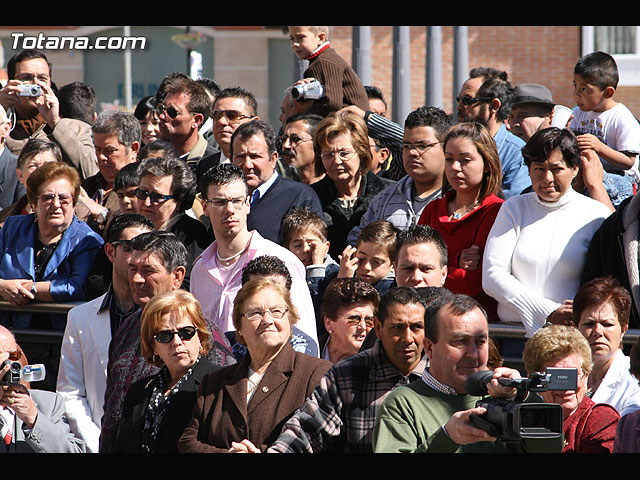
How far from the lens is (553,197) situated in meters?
5.54

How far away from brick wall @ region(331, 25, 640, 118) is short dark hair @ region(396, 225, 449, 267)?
1652 centimetres

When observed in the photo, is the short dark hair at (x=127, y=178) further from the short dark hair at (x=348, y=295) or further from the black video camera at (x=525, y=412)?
the black video camera at (x=525, y=412)

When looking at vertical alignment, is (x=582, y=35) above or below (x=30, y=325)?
above

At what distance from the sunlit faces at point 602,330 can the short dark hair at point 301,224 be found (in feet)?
5.81

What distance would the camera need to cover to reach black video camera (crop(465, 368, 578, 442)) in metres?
3.53

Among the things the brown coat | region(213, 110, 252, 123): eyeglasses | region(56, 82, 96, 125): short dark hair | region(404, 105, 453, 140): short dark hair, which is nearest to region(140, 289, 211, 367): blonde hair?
the brown coat

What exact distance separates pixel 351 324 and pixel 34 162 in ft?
9.67

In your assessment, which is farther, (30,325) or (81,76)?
(81,76)

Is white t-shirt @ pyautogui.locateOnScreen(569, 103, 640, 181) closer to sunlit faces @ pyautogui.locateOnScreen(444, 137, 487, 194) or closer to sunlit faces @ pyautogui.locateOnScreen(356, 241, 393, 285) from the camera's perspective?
sunlit faces @ pyautogui.locateOnScreen(444, 137, 487, 194)

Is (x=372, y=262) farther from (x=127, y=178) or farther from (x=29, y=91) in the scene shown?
(x=29, y=91)

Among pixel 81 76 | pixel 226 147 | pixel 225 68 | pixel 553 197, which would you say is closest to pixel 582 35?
pixel 225 68

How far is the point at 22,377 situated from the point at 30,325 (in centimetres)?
197

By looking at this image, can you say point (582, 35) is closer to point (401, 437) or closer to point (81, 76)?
point (81, 76)
